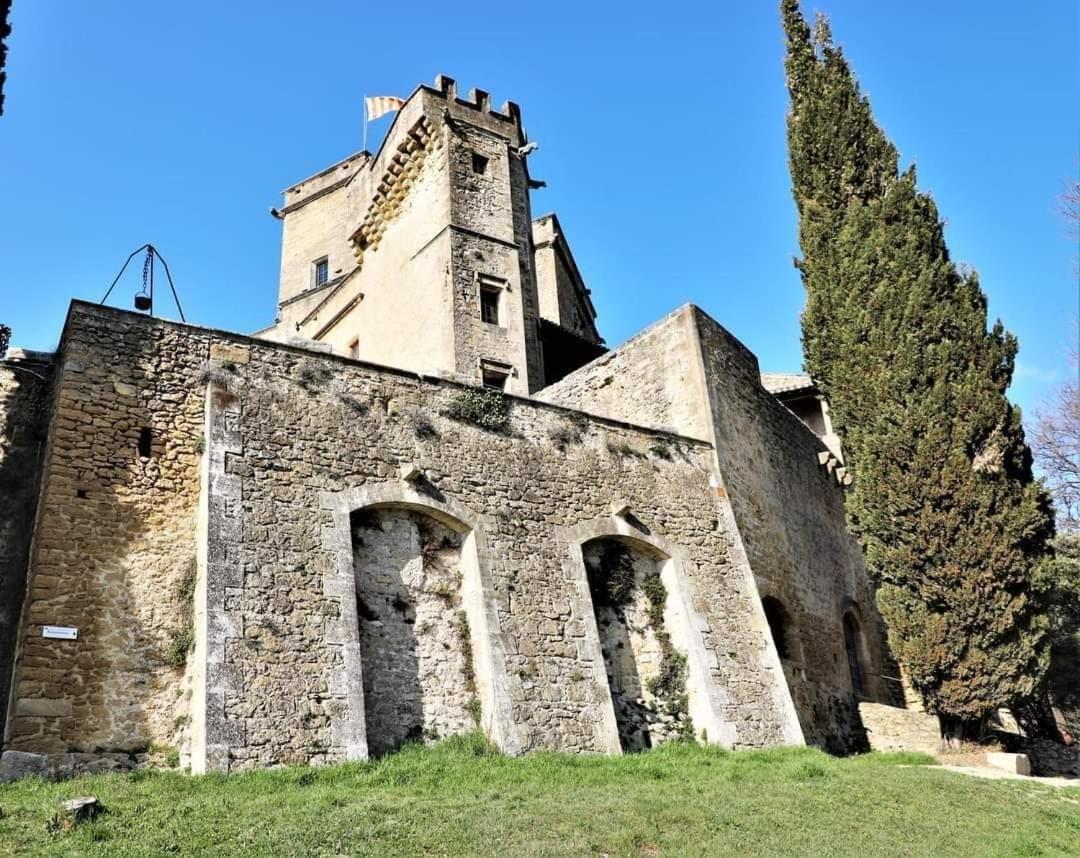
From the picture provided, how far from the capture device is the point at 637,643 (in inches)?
625

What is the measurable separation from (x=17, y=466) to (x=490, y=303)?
1353 cm

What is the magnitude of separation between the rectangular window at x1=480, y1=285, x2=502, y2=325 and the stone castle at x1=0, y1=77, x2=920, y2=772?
3798mm

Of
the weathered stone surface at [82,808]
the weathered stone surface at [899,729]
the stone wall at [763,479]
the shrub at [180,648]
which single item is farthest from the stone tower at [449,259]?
the weathered stone surface at [82,808]

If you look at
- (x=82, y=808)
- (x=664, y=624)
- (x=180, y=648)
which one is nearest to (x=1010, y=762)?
(x=664, y=624)

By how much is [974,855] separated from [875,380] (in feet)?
32.0

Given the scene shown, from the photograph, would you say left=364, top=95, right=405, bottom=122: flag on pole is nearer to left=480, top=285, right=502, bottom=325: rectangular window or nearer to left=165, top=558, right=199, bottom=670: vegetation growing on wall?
left=480, top=285, right=502, bottom=325: rectangular window

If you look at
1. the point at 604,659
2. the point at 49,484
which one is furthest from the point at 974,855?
the point at 49,484

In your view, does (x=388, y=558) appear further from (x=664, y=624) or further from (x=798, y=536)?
(x=798, y=536)

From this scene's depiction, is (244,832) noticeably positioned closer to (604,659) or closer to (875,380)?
(604,659)

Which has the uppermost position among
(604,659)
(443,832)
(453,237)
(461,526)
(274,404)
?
(453,237)

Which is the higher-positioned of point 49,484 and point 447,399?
point 447,399

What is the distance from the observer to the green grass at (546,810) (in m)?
8.62

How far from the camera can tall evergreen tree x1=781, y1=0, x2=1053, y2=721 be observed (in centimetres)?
1636

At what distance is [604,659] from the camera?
15.2 m
